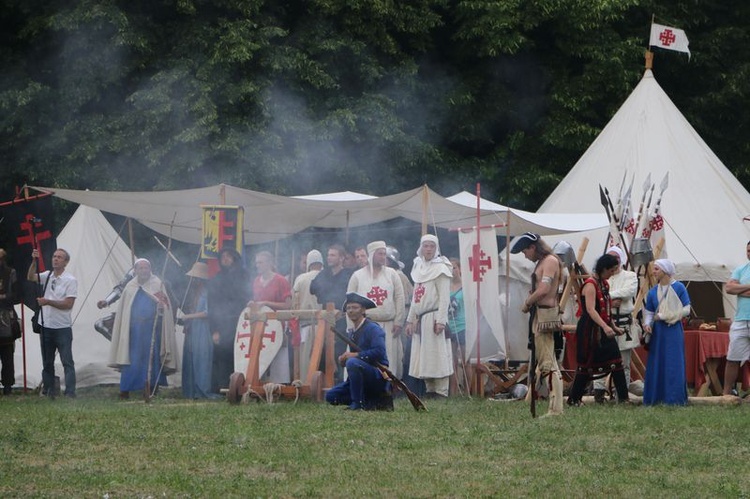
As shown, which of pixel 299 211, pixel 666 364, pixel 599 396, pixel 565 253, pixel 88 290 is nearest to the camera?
pixel 666 364

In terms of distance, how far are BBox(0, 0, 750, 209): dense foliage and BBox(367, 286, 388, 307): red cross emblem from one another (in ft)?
19.0

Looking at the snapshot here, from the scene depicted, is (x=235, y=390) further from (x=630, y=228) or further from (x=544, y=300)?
(x=630, y=228)

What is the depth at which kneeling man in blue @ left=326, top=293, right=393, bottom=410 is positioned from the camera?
1116 cm

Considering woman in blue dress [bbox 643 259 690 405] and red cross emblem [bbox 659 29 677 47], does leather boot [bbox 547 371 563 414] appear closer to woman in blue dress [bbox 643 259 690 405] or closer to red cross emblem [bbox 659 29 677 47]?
woman in blue dress [bbox 643 259 690 405]

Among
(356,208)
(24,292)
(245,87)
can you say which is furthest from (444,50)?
(24,292)

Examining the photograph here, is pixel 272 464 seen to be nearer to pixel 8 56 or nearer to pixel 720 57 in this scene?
pixel 8 56

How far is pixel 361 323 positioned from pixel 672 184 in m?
Result: 7.92

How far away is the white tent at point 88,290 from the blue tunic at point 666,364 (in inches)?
247

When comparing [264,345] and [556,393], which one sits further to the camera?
[264,345]

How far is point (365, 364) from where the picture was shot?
1115 cm

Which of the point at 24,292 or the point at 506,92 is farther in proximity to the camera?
the point at 506,92

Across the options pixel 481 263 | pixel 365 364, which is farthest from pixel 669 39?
pixel 365 364

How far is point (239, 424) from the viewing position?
9844mm

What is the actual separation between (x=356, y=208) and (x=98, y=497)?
8.73m
